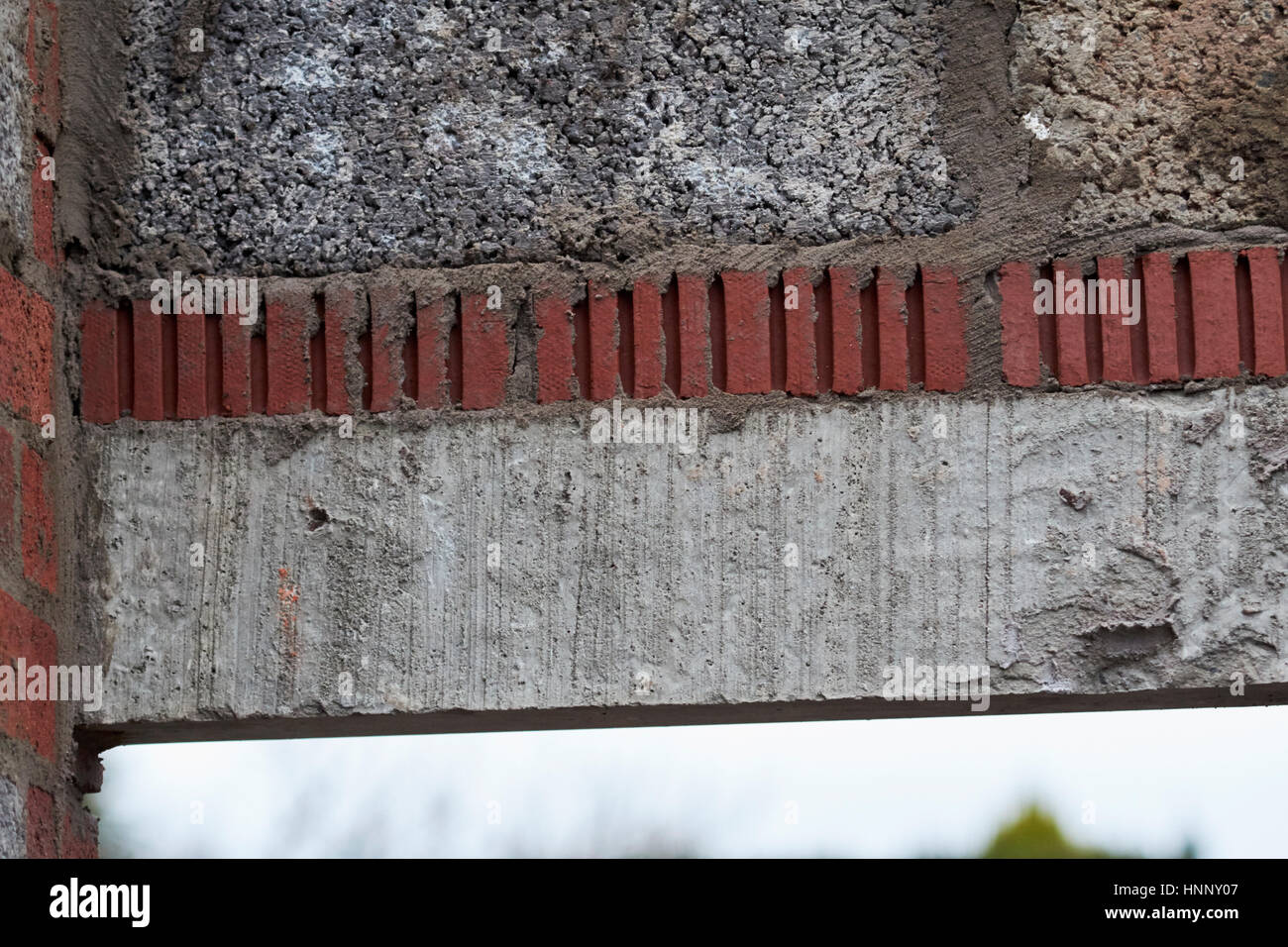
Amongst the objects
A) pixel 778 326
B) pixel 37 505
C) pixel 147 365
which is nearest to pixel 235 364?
pixel 147 365

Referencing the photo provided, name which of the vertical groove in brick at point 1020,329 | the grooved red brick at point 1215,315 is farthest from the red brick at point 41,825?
the grooved red brick at point 1215,315

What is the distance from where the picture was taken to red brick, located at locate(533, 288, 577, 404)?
256 cm

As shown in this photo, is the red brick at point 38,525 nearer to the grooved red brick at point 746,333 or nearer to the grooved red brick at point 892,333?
the grooved red brick at point 746,333

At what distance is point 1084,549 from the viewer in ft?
7.97

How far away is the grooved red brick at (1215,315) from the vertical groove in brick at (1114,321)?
110 millimetres

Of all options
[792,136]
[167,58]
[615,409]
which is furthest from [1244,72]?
[167,58]

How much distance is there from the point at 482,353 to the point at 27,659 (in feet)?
2.92

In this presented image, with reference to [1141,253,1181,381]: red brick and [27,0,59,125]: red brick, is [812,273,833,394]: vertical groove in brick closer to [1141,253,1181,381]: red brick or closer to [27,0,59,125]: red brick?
[1141,253,1181,381]: red brick

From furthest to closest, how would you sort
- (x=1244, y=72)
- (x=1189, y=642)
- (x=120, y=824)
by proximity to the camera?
1. (x=120, y=824)
2. (x=1244, y=72)
3. (x=1189, y=642)

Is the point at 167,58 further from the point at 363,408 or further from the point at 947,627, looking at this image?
the point at 947,627

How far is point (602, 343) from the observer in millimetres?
2576

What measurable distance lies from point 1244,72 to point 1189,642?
976 millimetres

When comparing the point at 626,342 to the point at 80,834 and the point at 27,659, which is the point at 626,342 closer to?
the point at 27,659

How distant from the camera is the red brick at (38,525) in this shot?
8.11 feet
